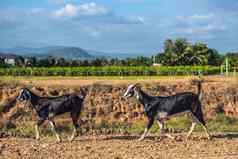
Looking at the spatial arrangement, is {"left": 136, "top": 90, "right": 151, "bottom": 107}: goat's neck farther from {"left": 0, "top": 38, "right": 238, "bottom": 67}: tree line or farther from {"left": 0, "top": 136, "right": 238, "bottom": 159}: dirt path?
{"left": 0, "top": 38, "right": 238, "bottom": 67}: tree line

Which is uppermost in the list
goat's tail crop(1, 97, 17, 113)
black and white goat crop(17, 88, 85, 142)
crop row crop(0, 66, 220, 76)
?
black and white goat crop(17, 88, 85, 142)

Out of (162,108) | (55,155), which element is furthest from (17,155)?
(162,108)

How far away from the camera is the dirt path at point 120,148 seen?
14.0 meters

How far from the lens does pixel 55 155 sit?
14.1 metres

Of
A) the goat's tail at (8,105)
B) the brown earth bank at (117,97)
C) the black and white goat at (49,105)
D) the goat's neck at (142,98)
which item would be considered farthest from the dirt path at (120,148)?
the goat's tail at (8,105)

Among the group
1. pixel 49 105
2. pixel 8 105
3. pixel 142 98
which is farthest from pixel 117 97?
pixel 49 105

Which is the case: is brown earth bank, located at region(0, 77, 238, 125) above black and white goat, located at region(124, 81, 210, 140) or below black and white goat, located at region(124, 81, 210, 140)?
below

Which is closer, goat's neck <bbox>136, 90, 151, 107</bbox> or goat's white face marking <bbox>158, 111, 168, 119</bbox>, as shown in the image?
goat's white face marking <bbox>158, 111, 168, 119</bbox>

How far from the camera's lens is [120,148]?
15.1 m

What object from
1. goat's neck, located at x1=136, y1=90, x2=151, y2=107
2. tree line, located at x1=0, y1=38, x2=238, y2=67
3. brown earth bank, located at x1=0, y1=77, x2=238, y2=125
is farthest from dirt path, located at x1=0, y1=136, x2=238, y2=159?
tree line, located at x1=0, y1=38, x2=238, y2=67

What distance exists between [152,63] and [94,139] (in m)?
62.9

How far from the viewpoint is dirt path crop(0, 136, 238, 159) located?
551 inches

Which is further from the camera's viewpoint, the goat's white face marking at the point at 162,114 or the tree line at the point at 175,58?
the tree line at the point at 175,58

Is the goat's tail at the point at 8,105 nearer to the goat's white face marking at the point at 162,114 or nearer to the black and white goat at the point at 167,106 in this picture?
the black and white goat at the point at 167,106
